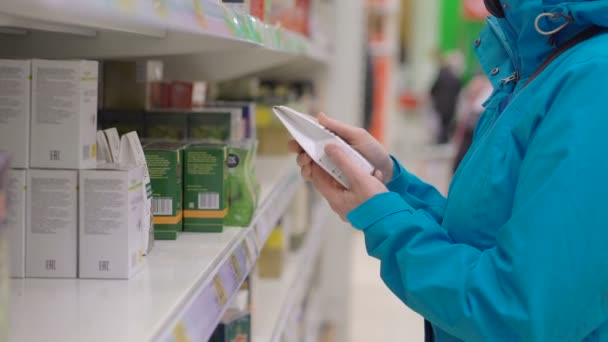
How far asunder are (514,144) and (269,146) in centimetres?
192

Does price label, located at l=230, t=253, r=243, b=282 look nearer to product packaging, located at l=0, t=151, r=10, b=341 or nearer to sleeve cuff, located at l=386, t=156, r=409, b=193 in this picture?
sleeve cuff, located at l=386, t=156, r=409, b=193

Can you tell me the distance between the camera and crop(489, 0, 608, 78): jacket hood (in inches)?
50.4

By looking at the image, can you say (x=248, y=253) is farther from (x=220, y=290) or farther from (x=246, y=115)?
(x=246, y=115)

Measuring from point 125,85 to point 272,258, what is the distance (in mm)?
1056

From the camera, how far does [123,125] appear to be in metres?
1.89

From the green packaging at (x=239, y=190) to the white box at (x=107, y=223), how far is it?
1.34 ft

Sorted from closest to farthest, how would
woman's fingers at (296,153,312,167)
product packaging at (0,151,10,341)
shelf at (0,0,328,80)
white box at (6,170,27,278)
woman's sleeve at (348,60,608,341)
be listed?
product packaging at (0,151,10,341) < shelf at (0,0,328,80) < woman's sleeve at (348,60,608,341) < white box at (6,170,27,278) < woman's fingers at (296,153,312,167)

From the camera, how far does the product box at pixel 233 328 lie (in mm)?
1824

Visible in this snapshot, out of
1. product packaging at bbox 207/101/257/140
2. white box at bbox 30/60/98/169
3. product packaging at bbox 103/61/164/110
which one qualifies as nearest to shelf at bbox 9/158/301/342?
white box at bbox 30/60/98/169

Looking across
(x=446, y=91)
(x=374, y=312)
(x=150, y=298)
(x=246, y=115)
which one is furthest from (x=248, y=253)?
(x=446, y=91)

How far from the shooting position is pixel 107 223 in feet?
4.34

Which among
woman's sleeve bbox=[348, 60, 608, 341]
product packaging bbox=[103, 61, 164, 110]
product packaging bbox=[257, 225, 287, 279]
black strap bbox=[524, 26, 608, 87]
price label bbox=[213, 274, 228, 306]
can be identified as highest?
black strap bbox=[524, 26, 608, 87]

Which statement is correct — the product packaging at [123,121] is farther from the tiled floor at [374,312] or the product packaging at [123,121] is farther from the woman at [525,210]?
the tiled floor at [374,312]

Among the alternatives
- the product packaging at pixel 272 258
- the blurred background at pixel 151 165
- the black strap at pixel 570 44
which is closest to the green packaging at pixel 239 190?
the blurred background at pixel 151 165
